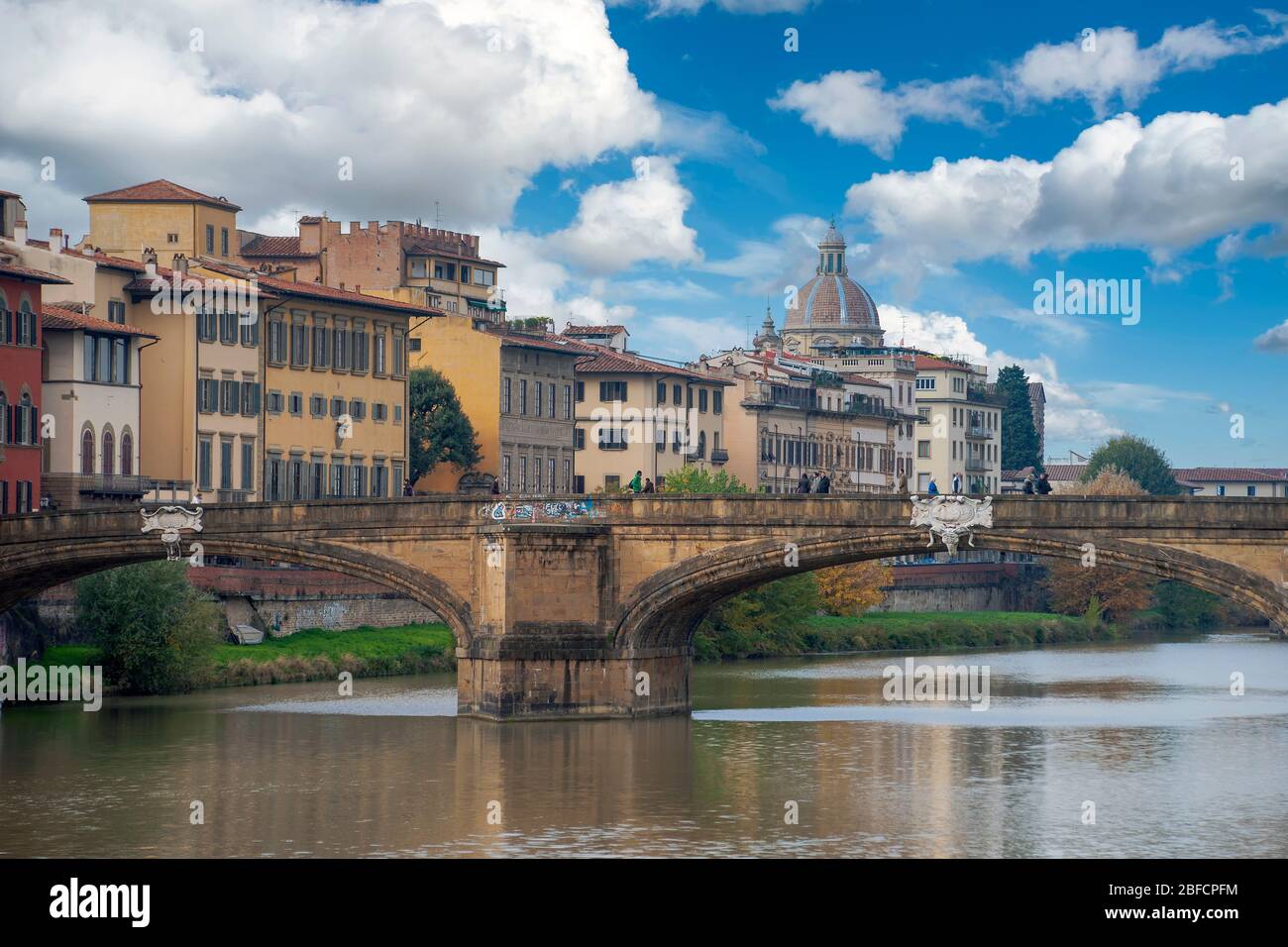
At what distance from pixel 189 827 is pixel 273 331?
42153 mm

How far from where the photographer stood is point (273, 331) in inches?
3182

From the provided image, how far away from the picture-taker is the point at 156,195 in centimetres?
8231

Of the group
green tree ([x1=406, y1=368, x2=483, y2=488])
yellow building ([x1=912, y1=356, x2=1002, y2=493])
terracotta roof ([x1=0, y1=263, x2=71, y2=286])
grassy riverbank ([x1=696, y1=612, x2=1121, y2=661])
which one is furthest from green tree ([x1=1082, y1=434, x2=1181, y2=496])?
terracotta roof ([x1=0, y1=263, x2=71, y2=286])

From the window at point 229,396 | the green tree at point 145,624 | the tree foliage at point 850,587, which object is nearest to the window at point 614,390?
the tree foliage at point 850,587

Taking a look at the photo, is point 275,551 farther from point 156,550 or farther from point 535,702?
point 535,702

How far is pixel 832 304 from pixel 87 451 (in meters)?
97.1

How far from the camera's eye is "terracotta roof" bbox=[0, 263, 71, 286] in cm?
6506

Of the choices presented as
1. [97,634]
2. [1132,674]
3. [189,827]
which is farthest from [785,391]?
[189,827]

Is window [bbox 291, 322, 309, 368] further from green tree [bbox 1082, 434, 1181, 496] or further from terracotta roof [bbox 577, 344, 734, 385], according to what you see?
green tree [bbox 1082, 434, 1181, 496]

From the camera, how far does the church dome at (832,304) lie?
162750mm

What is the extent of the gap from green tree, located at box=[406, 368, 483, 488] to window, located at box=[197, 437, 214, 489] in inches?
527
